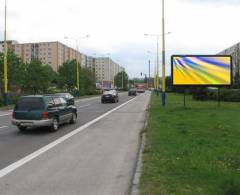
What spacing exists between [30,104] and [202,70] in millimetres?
16845

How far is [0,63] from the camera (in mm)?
51844

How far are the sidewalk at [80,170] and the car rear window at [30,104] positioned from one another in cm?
336

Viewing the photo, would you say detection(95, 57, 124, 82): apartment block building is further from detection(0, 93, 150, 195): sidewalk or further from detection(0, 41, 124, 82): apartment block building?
detection(0, 93, 150, 195): sidewalk

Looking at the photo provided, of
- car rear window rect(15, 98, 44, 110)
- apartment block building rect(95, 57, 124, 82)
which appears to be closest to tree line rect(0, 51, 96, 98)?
car rear window rect(15, 98, 44, 110)

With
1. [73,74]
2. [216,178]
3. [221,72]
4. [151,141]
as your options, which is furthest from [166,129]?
[73,74]

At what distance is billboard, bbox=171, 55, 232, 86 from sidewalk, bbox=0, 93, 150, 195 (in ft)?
56.7

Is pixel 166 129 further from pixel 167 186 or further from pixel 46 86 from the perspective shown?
pixel 46 86

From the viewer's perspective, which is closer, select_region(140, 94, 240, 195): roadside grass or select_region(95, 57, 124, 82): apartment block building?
select_region(140, 94, 240, 195): roadside grass

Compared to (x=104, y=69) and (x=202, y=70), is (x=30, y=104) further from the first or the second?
(x=104, y=69)

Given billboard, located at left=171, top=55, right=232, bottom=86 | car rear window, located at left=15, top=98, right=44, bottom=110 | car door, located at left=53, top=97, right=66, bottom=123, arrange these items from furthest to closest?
billboard, located at left=171, top=55, right=232, bottom=86
car door, located at left=53, top=97, right=66, bottom=123
car rear window, located at left=15, top=98, right=44, bottom=110

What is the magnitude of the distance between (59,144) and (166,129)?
4.15 metres

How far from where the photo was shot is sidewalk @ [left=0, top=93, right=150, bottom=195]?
732 cm

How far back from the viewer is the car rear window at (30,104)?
1681 centimetres

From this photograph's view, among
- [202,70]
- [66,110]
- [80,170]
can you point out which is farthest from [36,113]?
[202,70]
